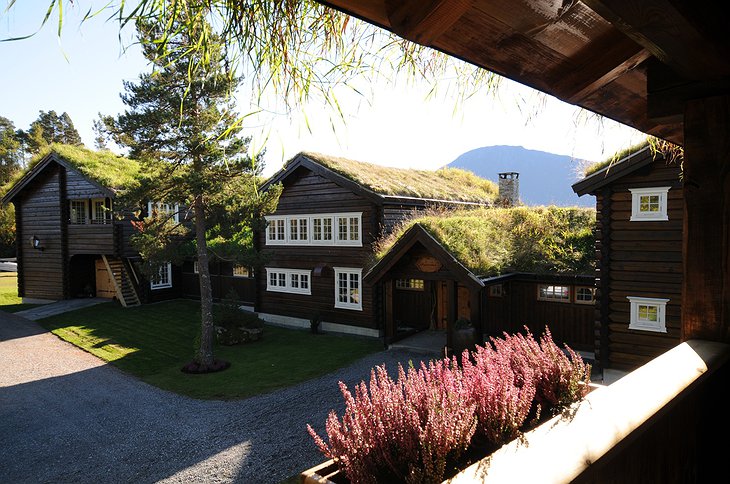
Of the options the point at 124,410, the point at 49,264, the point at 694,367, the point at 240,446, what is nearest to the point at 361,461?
the point at 694,367

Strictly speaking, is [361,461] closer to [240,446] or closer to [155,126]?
[240,446]

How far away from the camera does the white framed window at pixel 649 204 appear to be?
39.8 feet

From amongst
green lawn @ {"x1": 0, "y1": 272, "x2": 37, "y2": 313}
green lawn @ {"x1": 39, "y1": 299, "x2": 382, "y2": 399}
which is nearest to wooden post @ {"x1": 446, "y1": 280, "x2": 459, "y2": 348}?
green lawn @ {"x1": 39, "y1": 299, "x2": 382, "y2": 399}

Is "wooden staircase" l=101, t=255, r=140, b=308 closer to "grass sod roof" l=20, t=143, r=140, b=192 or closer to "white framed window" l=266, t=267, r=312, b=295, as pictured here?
"grass sod roof" l=20, t=143, r=140, b=192

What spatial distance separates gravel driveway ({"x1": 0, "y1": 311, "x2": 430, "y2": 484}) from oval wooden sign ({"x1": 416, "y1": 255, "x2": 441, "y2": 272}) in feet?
9.99

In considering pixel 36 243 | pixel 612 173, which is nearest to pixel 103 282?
pixel 36 243

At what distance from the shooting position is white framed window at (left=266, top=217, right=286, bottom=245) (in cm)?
2248

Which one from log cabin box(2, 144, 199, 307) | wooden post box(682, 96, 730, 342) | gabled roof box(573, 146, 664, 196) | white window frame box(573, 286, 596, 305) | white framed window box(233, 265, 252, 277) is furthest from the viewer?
white framed window box(233, 265, 252, 277)

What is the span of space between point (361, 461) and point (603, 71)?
2.31 metres

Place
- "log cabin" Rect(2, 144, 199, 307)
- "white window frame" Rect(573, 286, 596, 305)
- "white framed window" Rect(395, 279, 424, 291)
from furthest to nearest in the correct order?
"log cabin" Rect(2, 144, 199, 307)
"white framed window" Rect(395, 279, 424, 291)
"white window frame" Rect(573, 286, 596, 305)

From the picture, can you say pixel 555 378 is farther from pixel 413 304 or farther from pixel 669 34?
pixel 413 304

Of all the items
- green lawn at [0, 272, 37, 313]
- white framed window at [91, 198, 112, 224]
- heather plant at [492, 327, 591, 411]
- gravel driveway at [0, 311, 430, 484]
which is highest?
white framed window at [91, 198, 112, 224]

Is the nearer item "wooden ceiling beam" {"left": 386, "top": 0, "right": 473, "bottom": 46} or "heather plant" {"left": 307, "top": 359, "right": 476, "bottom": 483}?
"wooden ceiling beam" {"left": 386, "top": 0, "right": 473, "bottom": 46}

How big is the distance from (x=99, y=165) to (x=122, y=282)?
7070 mm
